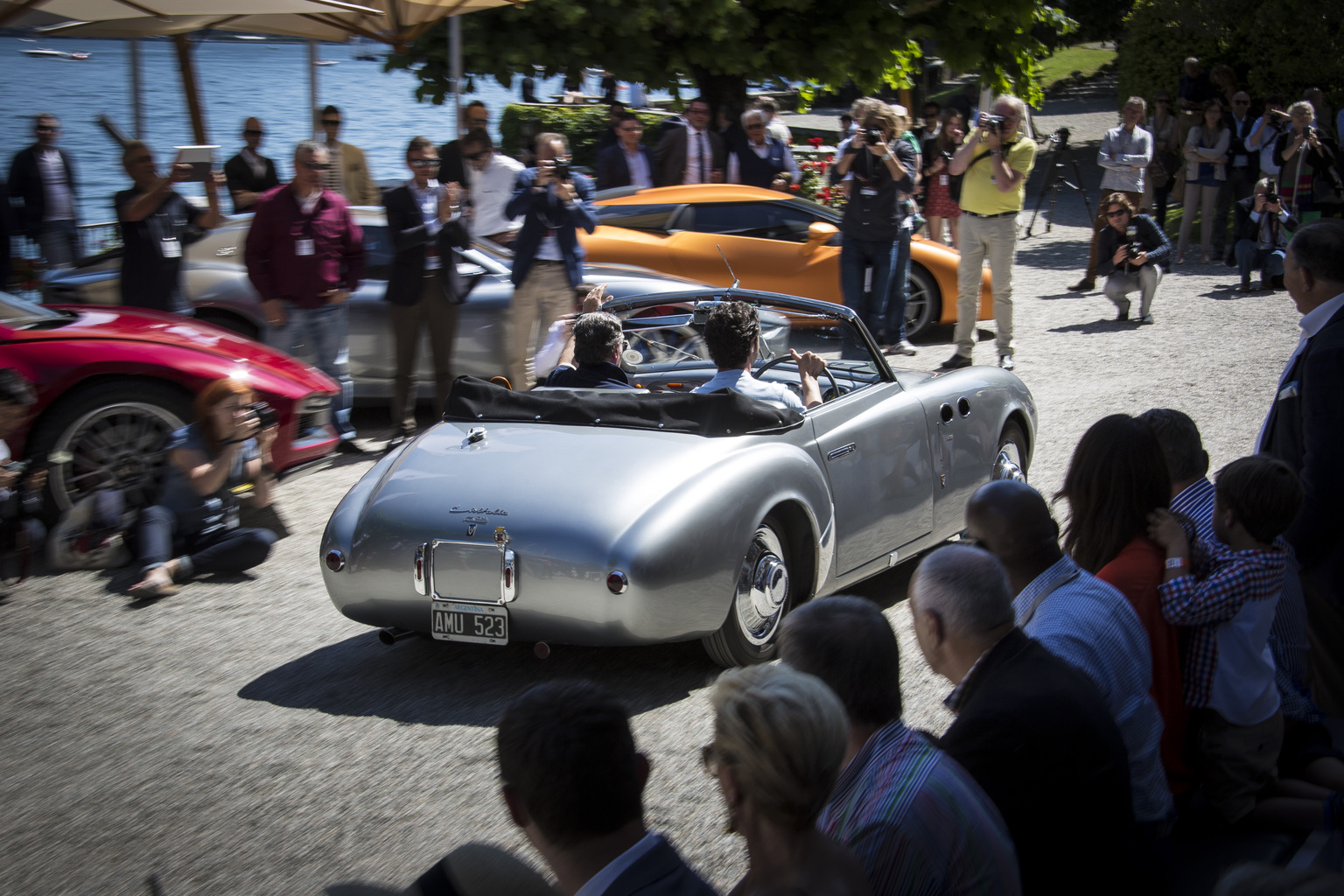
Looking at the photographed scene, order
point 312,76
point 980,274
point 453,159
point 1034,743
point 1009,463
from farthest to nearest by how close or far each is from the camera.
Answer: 1. point 312,76
2. point 980,274
3. point 453,159
4. point 1009,463
5. point 1034,743

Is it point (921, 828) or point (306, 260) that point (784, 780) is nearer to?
point (921, 828)

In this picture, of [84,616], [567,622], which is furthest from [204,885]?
[84,616]

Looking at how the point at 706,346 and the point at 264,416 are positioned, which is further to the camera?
the point at 264,416

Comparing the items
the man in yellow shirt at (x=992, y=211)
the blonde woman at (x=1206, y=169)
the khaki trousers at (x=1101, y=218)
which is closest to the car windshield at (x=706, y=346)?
the man in yellow shirt at (x=992, y=211)

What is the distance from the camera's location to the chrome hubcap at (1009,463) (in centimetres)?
621

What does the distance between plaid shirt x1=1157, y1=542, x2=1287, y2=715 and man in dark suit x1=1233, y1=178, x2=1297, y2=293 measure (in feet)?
34.8

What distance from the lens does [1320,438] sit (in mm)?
3912

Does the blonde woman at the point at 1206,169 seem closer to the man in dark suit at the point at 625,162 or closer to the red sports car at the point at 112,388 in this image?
the man in dark suit at the point at 625,162

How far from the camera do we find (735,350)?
5.26 meters

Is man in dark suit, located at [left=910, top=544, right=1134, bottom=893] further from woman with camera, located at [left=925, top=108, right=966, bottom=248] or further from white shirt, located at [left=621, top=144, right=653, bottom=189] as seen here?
woman with camera, located at [left=925, top=108, right=966, bottom=248]

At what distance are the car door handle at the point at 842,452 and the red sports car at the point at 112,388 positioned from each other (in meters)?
3.18

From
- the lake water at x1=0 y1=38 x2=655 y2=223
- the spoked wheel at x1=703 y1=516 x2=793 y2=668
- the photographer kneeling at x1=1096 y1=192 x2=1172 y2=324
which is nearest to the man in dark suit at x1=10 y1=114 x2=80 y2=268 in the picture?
the lake water at x1=0 y1=38 x2=655 y2=223

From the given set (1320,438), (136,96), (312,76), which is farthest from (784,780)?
(312,76)

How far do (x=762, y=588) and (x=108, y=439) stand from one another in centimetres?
375
